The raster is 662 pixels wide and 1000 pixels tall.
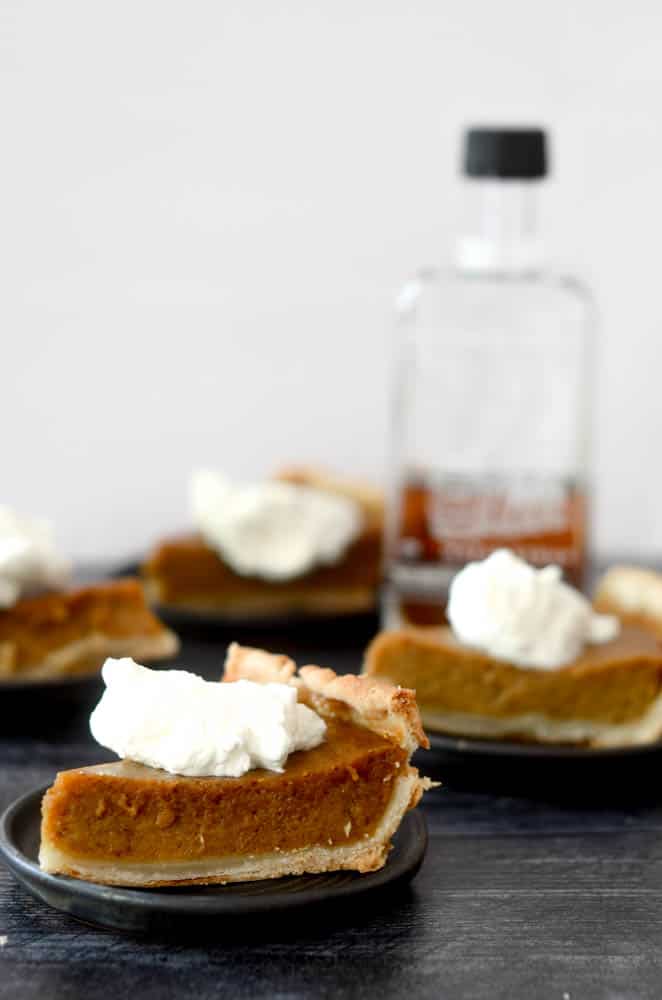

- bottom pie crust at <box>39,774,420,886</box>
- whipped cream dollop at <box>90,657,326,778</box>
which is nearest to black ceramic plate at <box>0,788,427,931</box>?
bottom pie crust at <box>39,774,420,886</box>

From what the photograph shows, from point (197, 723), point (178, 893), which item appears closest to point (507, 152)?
point (197, 723)

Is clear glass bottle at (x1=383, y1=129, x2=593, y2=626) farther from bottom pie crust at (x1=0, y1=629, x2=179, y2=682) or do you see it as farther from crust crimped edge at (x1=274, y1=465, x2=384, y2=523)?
bottom pie crust at (x1=0, y1=629, x2=179, y2=682)

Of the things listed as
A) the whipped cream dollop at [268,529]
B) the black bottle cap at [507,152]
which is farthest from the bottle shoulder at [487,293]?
the whipped cream dollop at [268,529]

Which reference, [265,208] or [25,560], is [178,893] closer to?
[25,560]

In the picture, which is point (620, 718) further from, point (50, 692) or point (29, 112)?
point (29, 112)

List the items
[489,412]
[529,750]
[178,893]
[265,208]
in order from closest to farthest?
[178,893], [529,750], [489,412], [265,208]

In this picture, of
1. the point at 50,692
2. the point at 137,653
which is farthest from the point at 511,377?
the point at 50,692
